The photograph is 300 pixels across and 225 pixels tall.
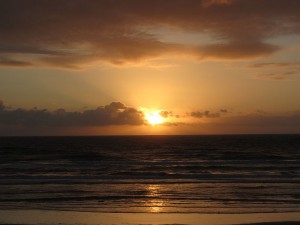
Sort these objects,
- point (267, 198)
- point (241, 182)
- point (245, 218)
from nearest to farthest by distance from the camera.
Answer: point (245, 218), point (267, 198), point (241, 182)

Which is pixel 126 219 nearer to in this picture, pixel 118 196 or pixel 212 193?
pixel 118 196

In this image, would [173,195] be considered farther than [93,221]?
Yes

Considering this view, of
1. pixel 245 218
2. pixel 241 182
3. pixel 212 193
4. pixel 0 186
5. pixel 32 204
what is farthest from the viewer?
pixel 241 182

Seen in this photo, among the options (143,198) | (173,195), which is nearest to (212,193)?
(173,195)

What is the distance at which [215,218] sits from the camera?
57.0ft

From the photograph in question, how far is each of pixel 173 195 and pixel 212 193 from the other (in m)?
2.31

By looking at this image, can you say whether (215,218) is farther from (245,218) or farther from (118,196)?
(118,196)

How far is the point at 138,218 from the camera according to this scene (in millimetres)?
17438

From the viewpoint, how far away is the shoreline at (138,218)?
16531 millimetres

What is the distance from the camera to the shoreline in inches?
651

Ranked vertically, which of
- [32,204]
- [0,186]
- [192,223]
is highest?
[0,186]

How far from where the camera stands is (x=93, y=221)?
55.2 feet

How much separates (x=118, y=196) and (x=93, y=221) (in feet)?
22.6

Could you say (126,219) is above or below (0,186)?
below
